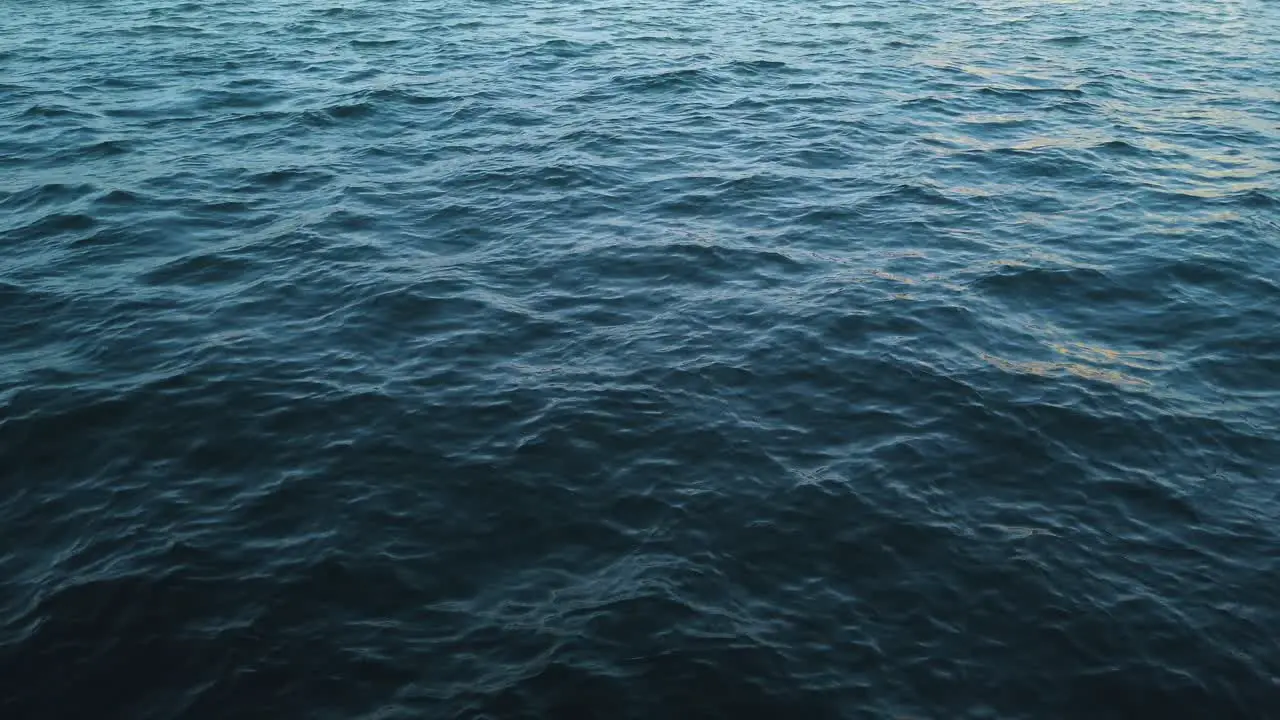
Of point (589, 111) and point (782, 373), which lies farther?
point (589, 111)

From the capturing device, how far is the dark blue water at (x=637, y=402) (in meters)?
15.8

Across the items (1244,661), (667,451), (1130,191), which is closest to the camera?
(1244,661)

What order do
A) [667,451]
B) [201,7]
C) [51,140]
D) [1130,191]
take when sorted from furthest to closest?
[201,7] → [51,140] → [1130,191] → [667,451]

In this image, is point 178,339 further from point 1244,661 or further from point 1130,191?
point 1130,191

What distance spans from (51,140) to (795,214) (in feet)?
87.8

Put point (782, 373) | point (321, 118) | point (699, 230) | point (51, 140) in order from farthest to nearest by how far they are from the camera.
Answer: point (321, 118), point (51, 140), point (699, 230), point (782, 373)

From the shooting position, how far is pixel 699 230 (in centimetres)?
2984

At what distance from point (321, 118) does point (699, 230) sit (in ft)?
57.5

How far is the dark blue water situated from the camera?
51.9ft

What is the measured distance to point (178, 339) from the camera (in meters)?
24.2

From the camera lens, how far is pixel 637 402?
22.2 meters

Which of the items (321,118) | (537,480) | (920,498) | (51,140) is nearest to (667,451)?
(537,480)

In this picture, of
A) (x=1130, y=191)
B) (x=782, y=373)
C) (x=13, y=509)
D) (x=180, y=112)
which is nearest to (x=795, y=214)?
(x=782, y=373)

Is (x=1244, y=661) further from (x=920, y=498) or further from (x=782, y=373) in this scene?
(x=782, y=373)
